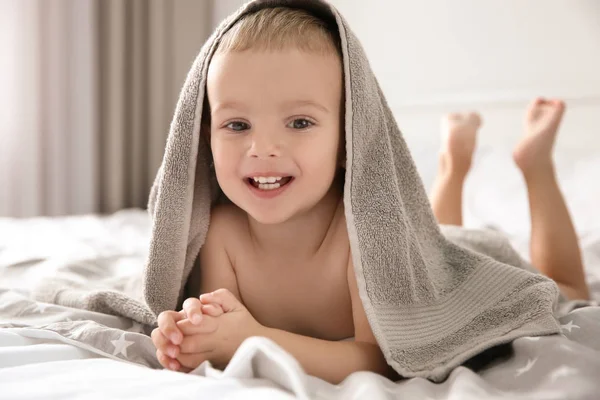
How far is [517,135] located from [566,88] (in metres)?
0.24

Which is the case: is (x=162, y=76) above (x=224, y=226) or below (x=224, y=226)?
above

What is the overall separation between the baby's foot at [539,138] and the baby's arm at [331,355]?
0.75 meters

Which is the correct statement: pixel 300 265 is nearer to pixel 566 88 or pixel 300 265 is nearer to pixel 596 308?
pixel 596 308

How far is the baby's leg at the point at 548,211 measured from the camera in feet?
4.23

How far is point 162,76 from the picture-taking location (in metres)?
3.32

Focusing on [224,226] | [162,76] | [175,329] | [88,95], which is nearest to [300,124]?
[224,226]

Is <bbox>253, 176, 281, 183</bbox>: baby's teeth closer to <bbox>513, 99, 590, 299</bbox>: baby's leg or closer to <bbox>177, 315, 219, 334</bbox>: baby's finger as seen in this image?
<bbox>177, 315, 219, 334</bbox>: baby's finger

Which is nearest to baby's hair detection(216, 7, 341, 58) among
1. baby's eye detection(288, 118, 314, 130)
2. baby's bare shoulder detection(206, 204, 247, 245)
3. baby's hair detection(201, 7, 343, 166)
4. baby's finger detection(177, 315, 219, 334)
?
baby's hair detection(201, 7, 343, 166)

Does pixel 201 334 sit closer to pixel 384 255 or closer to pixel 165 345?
pixel 165 345

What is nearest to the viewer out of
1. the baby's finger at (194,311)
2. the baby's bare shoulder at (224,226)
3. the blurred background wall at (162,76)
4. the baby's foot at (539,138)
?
the baby's finger at (194,311)

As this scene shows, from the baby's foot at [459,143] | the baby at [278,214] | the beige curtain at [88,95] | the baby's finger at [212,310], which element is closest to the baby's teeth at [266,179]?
the baby at [278,214]

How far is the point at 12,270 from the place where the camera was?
4.69 ft

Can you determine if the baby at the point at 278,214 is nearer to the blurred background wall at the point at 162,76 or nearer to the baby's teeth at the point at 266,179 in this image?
the baby's teeth at the point at 266,179

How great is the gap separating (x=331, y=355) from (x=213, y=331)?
16 cm
